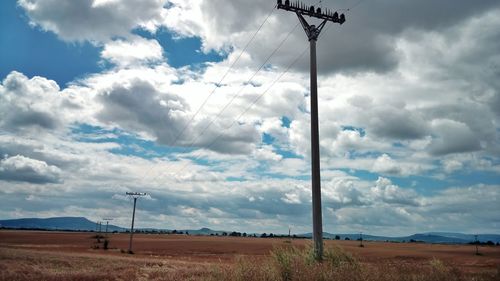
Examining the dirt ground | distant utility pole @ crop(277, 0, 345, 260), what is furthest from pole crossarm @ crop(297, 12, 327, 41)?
the dirt ground

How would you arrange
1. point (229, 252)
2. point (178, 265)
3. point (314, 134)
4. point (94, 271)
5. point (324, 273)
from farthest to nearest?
point (229, 252) < point (178, 265) < point (94, 271) < point (314, 134) < point (324, 273)

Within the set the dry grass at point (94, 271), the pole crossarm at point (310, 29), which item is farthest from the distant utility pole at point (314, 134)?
the dry grass at point (94, 271)

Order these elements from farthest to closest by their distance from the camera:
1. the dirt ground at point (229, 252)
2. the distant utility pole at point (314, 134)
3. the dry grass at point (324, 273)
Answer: the dirt ground at point (229, 252)
the distant utility pole at point (314, 134)
the dry grass at point (324, 273)

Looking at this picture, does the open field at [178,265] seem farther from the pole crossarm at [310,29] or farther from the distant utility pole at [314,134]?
the pole crossarm at [310,29]

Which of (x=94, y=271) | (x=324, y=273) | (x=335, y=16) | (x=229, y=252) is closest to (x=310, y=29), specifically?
(x=335, y=16)

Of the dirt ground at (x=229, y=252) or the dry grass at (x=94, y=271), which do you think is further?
the dirt ground at (x=229, y=252)

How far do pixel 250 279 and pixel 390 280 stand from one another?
4370 mm

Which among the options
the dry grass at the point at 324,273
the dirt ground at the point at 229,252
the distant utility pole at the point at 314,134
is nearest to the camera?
the dry grass at the point at 324,273

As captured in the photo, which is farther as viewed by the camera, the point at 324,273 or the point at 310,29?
the point at 310,29

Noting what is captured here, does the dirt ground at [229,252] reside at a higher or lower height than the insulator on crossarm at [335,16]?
lower

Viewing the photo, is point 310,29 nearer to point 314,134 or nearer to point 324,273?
point 314,134

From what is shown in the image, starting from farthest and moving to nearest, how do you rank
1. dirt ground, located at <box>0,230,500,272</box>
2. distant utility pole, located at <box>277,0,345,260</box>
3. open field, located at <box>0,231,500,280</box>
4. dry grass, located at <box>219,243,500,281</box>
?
1. dirt ground, located at <box>0,230,500,272</box>
2. distant utility pole, located at <box>277,0,345,260</box>
3. open field, located at <box>0,231,500,280</box>
4. dry grass, located at <box>219,243,500,281</box>

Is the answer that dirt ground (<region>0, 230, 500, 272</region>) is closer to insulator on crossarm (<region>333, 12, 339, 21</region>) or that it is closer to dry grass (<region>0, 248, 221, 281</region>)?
dry grass (<region>0, 248, 221, 281</region>)

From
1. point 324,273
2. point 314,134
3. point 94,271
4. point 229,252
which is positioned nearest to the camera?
point 324,273
